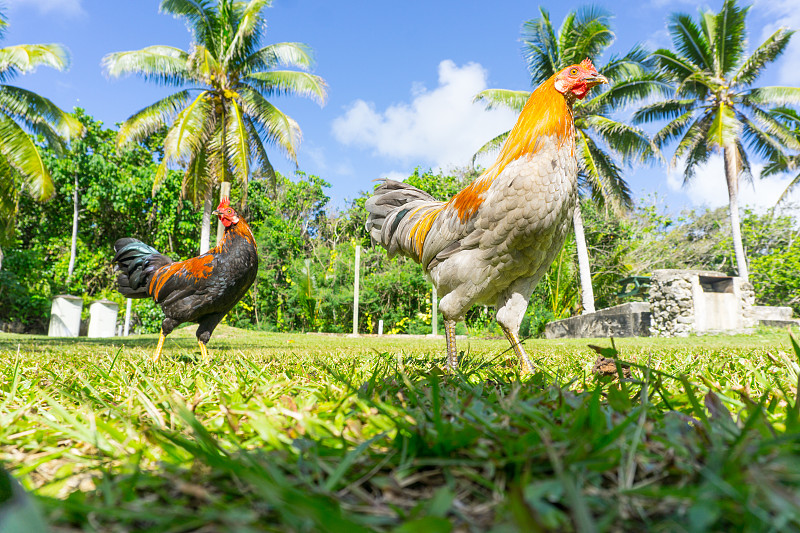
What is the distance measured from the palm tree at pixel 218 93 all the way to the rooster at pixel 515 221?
12669mm

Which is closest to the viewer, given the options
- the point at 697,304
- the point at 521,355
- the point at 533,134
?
the point at 521,355

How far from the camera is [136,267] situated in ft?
17.4

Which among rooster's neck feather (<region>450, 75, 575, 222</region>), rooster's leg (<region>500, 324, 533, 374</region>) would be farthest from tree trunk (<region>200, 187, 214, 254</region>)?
rooster's leg (<region>500, 324, 533, 374</region>)

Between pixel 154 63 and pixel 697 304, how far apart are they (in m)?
18.6

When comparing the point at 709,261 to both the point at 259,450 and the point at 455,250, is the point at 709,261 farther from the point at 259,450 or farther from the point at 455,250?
the point at 259,450

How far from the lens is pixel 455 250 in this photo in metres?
2.93

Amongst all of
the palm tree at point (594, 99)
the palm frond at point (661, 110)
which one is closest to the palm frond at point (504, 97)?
the palm tree at point (594, 99)

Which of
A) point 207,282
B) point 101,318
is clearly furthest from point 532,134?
point 101,318

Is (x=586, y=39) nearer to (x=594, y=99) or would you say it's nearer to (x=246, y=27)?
(x=594, y=99)

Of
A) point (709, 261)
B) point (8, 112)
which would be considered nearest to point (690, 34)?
point (709, 261)

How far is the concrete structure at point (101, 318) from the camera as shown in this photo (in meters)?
15.4

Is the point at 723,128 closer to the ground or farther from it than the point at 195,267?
farther from it

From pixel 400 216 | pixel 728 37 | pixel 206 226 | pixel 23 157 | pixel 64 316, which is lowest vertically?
pixel 64 316

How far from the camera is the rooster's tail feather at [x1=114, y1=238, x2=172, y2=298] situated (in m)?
5.19
